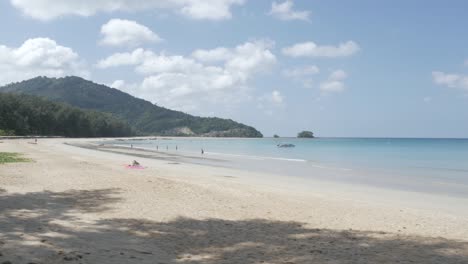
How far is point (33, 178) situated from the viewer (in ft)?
51.3

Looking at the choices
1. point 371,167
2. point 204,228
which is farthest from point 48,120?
point 204,228

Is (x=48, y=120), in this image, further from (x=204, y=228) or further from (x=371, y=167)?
(x=204, y=228)

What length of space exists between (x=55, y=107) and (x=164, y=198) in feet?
452

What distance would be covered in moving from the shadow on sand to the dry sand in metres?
0.02

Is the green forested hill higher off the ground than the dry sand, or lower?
higher

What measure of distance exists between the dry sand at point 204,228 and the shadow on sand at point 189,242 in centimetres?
2

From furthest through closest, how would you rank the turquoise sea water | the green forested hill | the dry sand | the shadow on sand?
1. the green forested hill
2. the turquoise sea water
3. the dry sand
4. the shadow on sand

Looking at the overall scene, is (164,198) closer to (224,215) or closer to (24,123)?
(224,215)

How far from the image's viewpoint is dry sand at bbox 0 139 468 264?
6543 millimetres

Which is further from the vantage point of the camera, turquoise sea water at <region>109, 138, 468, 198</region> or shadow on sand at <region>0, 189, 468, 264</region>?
turquoise sea water at <region>109, 138, 468, 198</region>

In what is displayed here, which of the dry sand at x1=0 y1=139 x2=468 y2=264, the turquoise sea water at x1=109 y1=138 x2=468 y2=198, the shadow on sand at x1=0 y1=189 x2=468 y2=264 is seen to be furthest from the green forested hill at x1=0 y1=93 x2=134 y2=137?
the shadow on sand at x1=0 y1=189 x2=468 y2=264

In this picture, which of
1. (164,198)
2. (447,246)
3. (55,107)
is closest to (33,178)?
(164,198)

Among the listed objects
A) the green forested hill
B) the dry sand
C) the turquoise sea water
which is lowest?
the turquoise sea water

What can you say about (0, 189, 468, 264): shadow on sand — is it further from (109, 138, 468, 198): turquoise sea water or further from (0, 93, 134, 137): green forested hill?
(0, 93, 134, 137): green forested hill
